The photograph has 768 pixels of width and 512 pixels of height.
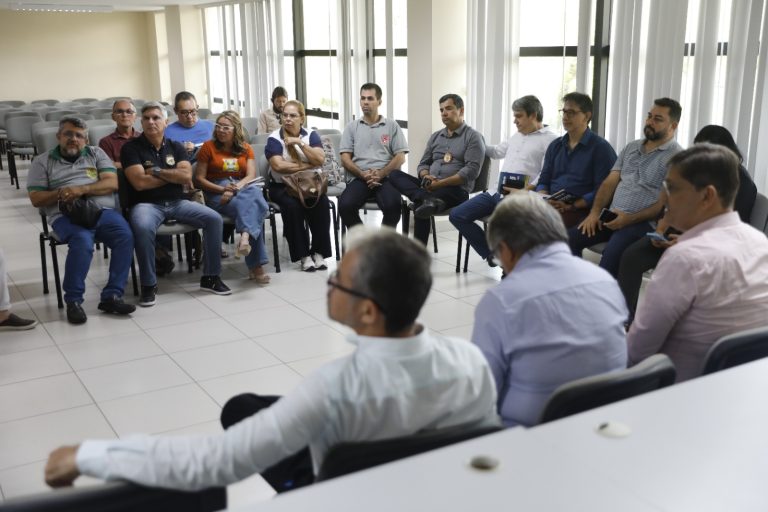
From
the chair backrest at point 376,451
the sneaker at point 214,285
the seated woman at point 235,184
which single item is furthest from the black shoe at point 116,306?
the chair backrest at point 376,451

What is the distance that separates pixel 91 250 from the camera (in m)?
4.95

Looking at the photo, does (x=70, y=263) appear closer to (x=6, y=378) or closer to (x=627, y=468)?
(x=6, y=378)

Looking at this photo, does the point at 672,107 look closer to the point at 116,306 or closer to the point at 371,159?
the point at 371,159

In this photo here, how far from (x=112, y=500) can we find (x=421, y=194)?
484cm

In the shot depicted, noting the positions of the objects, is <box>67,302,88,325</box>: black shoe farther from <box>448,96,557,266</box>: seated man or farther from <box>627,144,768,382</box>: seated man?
<box>627,144,768,382</box>: seated man

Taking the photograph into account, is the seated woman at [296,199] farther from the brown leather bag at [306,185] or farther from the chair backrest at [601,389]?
the chair backrest at [601,389]

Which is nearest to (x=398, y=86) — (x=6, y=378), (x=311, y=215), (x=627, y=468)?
(x=311, y=215)

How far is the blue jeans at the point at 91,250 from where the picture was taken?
4.88 meters

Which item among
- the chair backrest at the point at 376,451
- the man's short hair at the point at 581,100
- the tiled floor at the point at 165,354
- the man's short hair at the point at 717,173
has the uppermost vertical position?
the man's short hair at the point at 581,100

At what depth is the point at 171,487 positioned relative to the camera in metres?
1.46

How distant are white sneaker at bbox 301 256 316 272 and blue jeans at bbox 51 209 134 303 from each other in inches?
54.7

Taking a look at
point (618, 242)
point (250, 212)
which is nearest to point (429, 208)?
point (250, 212)

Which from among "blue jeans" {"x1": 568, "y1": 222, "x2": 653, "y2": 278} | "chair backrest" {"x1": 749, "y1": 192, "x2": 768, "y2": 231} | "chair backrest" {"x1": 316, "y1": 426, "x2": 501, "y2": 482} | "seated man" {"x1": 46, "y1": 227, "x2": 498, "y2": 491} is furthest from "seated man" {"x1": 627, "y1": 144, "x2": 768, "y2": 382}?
"blue jeans" {"x1": 568, "y1": 222, "x2": 653, "y2": 278}

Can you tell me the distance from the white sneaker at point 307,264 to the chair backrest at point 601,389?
417cm
